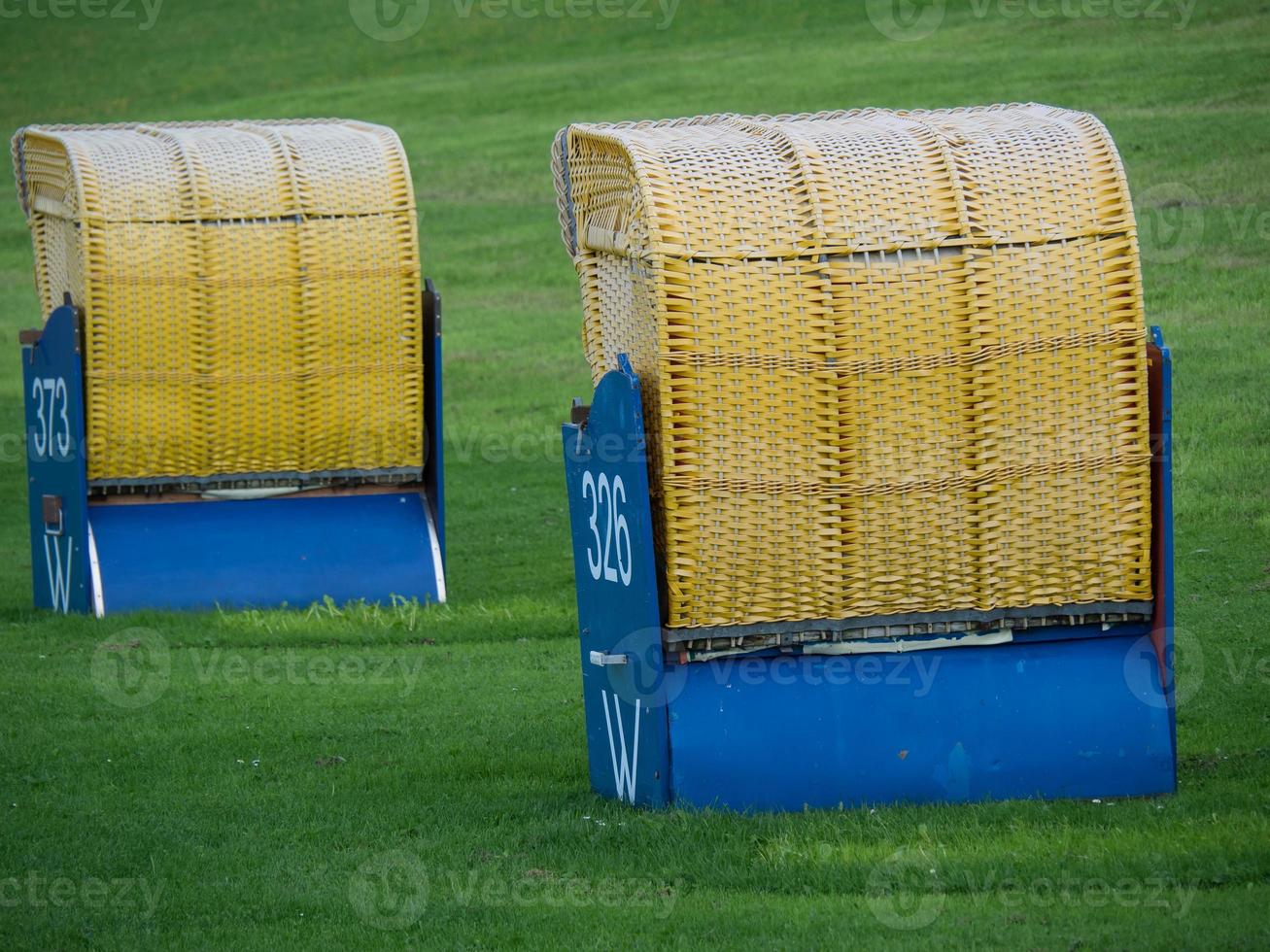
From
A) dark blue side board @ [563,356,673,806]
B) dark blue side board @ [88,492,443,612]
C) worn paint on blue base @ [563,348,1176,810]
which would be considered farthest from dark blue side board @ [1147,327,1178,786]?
dark blue side board @ [88,492,443,612]

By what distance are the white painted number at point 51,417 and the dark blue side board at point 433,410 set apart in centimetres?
252

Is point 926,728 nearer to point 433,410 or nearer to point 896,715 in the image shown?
point 896,715

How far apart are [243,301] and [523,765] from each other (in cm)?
528

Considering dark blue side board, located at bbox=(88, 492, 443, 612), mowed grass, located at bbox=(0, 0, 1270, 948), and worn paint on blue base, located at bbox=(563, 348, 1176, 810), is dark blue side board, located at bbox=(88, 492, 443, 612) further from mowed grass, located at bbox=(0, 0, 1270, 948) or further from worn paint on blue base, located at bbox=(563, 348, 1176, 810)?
Result: worn paint on blue base, located at bbox=(563, 348, 1176, 810)

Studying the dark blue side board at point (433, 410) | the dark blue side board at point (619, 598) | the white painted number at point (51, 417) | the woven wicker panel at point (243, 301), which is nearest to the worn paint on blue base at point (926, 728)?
the dark blue side board at point (619, 598)

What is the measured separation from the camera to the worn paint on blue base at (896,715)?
7465 millimetres

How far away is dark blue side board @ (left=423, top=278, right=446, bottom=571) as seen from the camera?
13.5 metres

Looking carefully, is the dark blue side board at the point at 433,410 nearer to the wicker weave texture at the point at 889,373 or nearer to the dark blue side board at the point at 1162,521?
the wicker weave texture at the point at 889,373

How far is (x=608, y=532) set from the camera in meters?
7.80

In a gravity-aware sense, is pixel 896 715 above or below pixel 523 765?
above

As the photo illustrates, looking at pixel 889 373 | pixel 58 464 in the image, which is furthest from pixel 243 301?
pixel 889 373

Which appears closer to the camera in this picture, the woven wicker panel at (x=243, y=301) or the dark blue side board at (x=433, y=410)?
the woven wicker panel at (x=243, y=301)

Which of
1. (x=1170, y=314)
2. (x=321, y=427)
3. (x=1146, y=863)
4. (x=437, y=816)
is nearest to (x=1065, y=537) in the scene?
(x=1146, y=863)

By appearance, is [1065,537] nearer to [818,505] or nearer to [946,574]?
[946,574]
